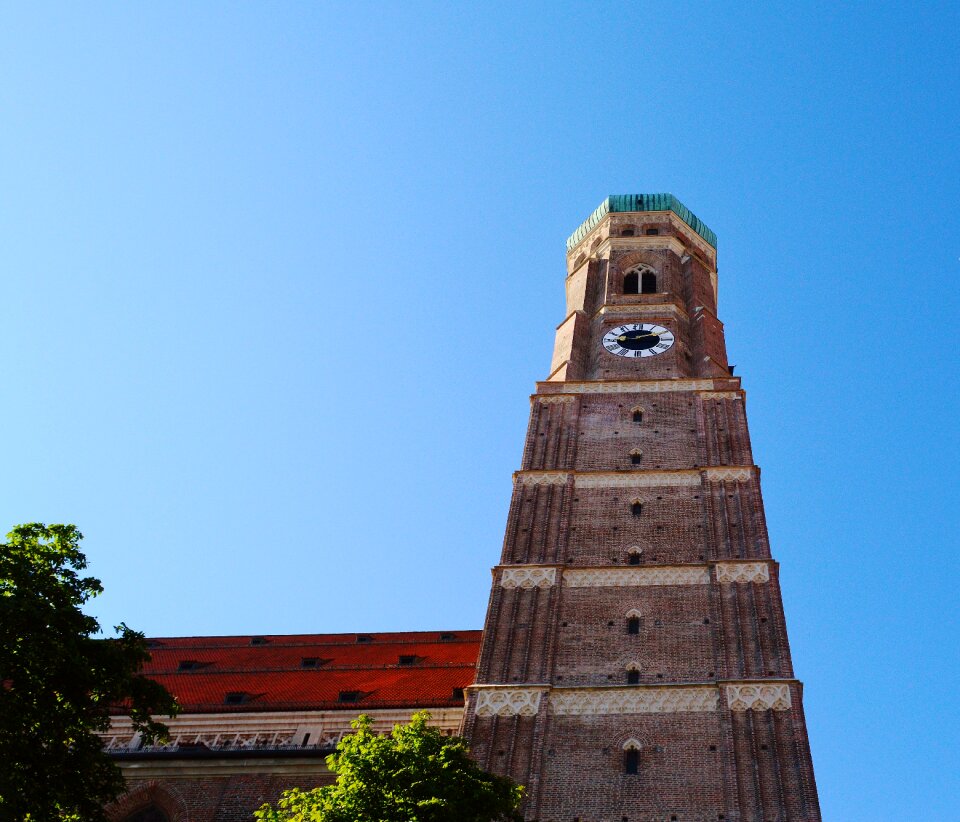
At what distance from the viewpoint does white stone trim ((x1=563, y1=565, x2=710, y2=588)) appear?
24.9 metres

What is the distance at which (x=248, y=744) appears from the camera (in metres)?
24.6

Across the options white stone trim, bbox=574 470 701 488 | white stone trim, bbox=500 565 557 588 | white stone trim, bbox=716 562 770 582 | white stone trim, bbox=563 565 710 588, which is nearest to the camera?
white stone trim, bbox=716 562 770 582

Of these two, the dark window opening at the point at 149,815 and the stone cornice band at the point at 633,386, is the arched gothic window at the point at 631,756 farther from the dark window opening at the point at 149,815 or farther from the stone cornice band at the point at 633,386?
the stone cornice band at the point at 633,386

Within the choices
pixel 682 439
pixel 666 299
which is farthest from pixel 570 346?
pixel 682 439

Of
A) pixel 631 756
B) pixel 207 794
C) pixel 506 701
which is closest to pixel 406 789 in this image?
pixel 631 756

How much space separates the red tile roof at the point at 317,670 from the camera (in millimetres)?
26312

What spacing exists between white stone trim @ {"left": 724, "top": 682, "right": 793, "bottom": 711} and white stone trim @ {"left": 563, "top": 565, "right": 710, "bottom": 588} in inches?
134

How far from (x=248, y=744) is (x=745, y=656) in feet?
33.7

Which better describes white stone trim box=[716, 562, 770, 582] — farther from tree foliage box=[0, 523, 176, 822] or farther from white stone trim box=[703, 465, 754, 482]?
tree foliage box=[0, 523, 176, 822]

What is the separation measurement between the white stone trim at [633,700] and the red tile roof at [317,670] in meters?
3.97

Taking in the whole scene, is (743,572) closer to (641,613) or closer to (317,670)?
(641,613)

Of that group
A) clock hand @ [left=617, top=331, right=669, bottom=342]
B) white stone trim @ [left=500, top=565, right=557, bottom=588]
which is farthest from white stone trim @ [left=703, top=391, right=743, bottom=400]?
white stone trim @ [left=500, top=565, right=557, bottom=588]

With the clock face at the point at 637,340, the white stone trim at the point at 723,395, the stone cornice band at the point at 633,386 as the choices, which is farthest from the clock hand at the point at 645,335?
the white stone trim at the point at 723,395

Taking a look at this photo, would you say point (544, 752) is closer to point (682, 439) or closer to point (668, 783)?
point (668, 783)
